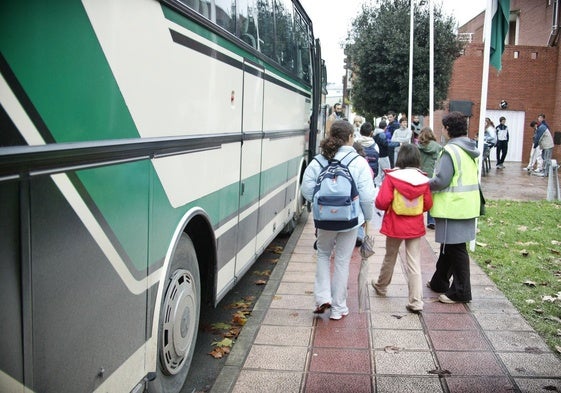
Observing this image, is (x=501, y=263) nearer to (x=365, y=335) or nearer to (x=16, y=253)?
(x=365, y=335)

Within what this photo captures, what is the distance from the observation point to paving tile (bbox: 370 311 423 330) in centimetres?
547

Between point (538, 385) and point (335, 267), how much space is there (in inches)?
78.3

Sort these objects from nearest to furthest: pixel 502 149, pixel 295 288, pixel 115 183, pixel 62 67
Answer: pixel 62 67, pixel 115 183, pixel 295 288, pixel 502 149

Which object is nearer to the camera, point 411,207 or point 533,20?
point 411,207

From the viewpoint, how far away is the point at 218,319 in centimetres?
618

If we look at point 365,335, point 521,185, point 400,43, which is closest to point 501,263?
point 365,335

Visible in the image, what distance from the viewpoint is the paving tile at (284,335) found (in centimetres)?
509

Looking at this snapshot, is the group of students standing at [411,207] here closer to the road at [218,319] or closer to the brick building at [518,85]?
the road at [218,319]

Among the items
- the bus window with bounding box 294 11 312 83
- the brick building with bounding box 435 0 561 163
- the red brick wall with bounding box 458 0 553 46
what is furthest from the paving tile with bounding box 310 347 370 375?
the red brick wall with bounding box 458 0 553 46

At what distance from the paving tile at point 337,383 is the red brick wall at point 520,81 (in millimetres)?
28283

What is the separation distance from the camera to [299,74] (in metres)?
9.56

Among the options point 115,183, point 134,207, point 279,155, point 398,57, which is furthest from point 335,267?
point 398,57

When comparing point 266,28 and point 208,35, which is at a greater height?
point 266,28

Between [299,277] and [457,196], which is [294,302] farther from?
[457,196]
